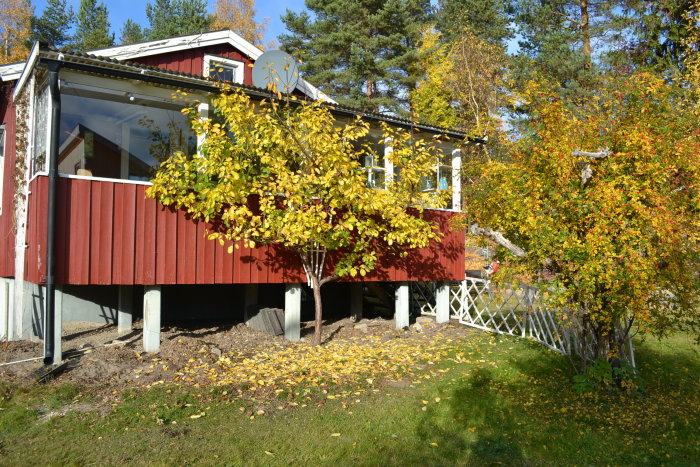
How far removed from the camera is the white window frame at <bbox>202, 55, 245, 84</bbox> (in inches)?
496

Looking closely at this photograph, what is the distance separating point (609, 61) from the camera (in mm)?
22953

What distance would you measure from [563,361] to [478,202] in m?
3.38

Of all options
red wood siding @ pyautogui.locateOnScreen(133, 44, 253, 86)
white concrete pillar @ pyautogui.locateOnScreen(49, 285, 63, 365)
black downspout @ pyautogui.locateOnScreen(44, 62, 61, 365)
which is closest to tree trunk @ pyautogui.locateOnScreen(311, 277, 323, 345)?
white concrete pillar @ pyautogui.locateOnScreen(49, 285, 63, 365)

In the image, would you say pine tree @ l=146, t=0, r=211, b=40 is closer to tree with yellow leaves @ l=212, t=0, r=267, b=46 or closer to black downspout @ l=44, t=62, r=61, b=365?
tree with yellow leaves @ l=212, t=0, r=267, b=46

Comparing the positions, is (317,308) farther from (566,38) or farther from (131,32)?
(131,32)

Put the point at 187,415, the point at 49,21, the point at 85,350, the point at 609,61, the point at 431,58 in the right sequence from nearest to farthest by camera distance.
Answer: the point at 187,415
the point at 85,350
the point at 609,61
the point at 431,58
the point at 49,21

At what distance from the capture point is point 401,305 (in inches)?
511

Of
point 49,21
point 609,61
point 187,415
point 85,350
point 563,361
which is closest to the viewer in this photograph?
point 187,415

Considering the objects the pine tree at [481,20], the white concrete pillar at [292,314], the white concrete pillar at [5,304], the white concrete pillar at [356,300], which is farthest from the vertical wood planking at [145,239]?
the pine tree at [481,20]

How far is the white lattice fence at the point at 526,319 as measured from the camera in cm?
852

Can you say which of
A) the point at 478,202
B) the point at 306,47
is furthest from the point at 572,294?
the point at 306,47

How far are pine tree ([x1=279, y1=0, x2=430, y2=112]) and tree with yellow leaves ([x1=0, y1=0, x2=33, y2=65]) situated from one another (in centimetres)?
1386

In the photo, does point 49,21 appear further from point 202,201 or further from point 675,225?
point 675,225

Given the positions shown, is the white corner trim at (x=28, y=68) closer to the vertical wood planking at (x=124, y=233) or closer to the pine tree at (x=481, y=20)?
the vertical wood planking at (x=124, y=233)
